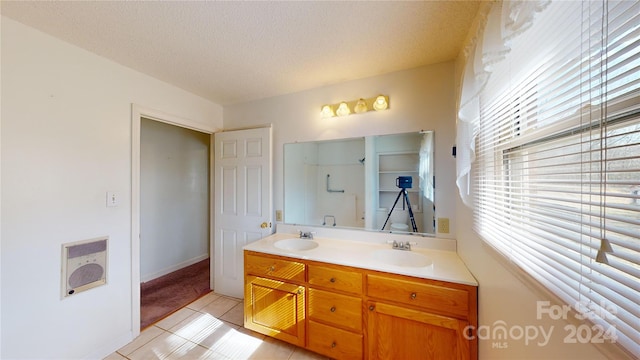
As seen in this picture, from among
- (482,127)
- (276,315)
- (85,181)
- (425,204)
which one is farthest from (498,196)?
(85,181)

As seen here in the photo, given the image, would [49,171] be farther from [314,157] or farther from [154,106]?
[314,157]

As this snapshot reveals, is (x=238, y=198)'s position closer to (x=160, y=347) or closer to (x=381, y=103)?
(x=160, y=347)

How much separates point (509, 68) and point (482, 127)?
0.39 m

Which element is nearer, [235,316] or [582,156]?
[582,156]

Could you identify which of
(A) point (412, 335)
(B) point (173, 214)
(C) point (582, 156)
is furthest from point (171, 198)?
(C) point (582, 156)

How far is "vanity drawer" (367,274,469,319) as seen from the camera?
4.10ft

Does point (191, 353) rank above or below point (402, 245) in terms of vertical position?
below

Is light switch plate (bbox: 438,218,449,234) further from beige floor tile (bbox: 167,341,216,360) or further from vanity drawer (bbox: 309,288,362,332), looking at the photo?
beige floor tile (bbox: 167,341,216,360)

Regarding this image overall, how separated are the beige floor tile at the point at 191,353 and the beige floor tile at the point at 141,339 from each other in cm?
34

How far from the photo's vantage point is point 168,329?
193cm

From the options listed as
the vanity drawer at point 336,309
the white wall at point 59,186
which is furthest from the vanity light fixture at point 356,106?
the white wall at point 59,186

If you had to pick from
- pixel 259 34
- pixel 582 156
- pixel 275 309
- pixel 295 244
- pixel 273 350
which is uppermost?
pixel 259 34

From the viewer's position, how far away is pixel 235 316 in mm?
2121

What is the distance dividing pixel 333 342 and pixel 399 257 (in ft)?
2.62
